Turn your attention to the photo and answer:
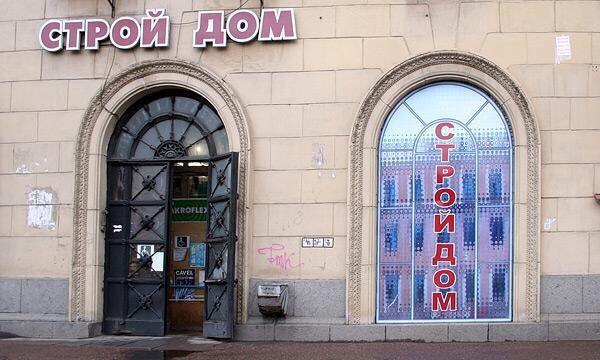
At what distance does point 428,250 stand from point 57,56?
772 centimetres

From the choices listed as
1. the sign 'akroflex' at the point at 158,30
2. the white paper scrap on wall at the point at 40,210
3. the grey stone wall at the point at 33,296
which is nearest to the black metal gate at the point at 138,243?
the grey stone wall at the point at 33,296

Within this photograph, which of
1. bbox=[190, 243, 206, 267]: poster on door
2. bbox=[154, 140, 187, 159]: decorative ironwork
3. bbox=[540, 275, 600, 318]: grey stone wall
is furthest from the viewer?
bbox=[190, 243, 206, 267]: poster on door

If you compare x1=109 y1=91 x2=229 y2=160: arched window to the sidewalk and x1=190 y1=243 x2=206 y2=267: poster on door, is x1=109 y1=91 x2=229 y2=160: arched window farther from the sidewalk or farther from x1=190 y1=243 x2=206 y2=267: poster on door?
the sidewalk

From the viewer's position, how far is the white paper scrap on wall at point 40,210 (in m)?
14.5

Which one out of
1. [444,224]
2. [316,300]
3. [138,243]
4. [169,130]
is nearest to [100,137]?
[169,130]

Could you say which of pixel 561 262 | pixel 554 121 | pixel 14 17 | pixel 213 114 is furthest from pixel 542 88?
pixel 14 17

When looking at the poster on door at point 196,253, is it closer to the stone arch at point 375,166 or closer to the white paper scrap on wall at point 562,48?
the stone arch at point 375,166

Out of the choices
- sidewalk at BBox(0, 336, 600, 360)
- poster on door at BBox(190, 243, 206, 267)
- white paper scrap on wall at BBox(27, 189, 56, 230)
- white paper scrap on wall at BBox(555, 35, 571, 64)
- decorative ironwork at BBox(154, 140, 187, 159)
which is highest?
white paper scrap on wall at BBox(555, 35, 571, 64)

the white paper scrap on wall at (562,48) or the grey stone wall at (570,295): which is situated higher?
the white paper scrap on wall at (562,48)

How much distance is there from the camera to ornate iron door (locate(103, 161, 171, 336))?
14.5m

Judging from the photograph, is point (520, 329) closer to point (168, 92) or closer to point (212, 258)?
point (212, 258)

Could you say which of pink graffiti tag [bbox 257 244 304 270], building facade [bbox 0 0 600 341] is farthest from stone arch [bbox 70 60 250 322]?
pink graffiti tag [bbox 257 244 304 270]

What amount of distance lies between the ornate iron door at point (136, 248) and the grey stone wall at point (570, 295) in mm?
6793

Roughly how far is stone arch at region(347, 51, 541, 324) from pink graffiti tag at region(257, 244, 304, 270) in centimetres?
108
